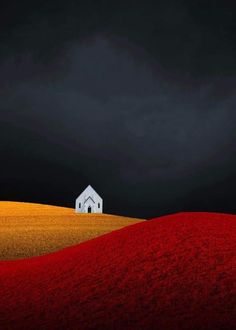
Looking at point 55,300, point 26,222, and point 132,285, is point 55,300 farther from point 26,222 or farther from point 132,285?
point 26,222

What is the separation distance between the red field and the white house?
3759cm

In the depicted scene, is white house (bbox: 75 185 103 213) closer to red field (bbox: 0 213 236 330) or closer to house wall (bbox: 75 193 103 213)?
house wall (bbox: 75 193 103 213)

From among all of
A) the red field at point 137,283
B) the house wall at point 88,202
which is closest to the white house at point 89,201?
the house wall at point 88,202

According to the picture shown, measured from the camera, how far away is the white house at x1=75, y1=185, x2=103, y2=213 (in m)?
53.2

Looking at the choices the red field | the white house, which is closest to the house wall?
the white house

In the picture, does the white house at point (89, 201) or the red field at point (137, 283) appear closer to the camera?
the red field at point (137, 283)

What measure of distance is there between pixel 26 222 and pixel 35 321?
31.2 meters

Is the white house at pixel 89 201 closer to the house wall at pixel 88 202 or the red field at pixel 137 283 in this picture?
the house wall at pixel 88 202

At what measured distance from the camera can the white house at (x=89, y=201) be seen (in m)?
53.2

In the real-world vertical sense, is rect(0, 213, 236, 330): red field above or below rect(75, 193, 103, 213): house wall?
below

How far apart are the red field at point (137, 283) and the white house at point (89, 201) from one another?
37.6 meters

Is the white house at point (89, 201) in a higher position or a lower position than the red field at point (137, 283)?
higher

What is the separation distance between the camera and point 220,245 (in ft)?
40.2

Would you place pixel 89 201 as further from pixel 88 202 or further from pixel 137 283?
pixel 137 283
